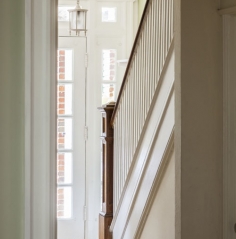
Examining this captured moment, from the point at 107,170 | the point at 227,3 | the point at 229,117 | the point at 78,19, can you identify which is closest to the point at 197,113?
the point at 229,117

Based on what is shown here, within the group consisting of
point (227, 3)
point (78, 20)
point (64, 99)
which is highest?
point (78, 20)

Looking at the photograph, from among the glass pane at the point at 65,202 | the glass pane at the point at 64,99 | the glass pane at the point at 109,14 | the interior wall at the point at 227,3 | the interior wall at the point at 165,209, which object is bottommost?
the glass pane at the point at 65,202

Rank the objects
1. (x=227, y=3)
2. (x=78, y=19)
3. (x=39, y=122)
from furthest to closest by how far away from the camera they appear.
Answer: (x=78, y=19) < (x=227, y=3) < (x=39, y=122)

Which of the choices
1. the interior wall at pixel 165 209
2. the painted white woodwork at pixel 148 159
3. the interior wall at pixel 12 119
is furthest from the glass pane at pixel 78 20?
the interior wall at pixel 12 119

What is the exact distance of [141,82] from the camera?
3.53 metres

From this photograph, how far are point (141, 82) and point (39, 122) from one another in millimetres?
2256

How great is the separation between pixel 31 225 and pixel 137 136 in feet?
7.60

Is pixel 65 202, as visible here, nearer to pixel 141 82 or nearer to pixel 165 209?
pixel 141 82

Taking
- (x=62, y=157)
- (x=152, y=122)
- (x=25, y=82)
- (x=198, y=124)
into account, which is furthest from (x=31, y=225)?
(x=62, y=157)

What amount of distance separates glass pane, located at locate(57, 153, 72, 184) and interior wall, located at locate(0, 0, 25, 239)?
4.44 metres

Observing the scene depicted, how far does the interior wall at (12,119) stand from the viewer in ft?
4.33

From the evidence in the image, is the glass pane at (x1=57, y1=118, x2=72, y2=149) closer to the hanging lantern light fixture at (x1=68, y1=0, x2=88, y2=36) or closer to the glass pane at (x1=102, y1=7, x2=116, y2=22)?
the hanging lantern light fixture at (x1=68, y1=0, x2=88, y2=36)

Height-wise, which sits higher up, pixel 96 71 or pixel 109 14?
pixel 109 14

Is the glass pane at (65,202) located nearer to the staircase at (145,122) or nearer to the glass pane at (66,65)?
the glass pane at (66,65)
